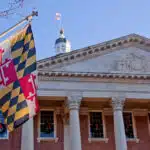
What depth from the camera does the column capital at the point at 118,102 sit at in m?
27.8

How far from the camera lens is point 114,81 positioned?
28.7 meters

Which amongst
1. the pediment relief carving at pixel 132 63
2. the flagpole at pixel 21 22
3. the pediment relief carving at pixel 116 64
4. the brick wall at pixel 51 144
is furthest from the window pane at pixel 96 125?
the flagpole at pixel 21 22

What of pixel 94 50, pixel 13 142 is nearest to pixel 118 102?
pixel 94 50

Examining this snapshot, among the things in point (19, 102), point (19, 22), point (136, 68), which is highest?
point (136, 68)

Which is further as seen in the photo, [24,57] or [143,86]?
[143,86]

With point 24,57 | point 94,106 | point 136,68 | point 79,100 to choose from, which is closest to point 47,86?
point 79,100

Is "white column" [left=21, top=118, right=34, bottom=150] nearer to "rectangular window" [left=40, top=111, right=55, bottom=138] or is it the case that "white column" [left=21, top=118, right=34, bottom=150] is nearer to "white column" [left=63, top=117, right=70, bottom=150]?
"rectangular window" [left=40, top=111, right=55, bottom=138]

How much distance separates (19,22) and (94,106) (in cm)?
1734

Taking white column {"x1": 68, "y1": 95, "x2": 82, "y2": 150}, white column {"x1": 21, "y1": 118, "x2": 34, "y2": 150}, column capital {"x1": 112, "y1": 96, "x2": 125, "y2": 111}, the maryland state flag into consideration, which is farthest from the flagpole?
column capital {"x1": 112, "y1": 96, "x2": 125, "y2": 111}

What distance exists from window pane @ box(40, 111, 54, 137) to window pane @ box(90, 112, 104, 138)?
2.86 metres

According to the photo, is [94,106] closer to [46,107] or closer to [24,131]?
[46,107]

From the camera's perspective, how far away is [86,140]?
2917cm

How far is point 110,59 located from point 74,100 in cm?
436

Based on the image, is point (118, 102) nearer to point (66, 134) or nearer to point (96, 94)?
point (96, 94)
